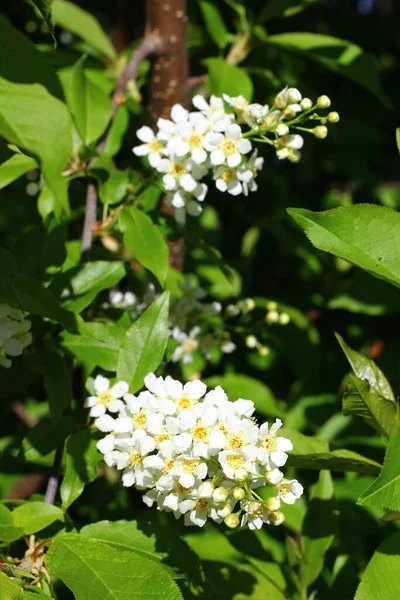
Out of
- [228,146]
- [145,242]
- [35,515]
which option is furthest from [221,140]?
[35,515]

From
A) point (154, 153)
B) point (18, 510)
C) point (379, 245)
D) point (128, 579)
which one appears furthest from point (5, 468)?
point (379, 245)

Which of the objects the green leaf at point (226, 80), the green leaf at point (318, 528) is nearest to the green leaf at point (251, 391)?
the green leaf at point (318, 528)

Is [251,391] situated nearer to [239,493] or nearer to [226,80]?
[226,80]

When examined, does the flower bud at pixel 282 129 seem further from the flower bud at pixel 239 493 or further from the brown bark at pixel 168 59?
the flower bud at pixel 239 493

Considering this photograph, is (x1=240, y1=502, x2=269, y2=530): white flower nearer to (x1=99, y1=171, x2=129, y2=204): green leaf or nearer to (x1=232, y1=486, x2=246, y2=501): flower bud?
(x1=232, y1=486, x2=246, y2=501): flower bud

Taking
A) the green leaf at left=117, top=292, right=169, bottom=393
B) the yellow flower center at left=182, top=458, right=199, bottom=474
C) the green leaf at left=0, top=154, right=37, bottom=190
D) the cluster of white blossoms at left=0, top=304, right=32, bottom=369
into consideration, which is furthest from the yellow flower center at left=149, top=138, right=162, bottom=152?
the yellow flower center at left=182, top=458, right=199, bottom=474

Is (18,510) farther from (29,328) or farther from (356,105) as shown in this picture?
(356,105)

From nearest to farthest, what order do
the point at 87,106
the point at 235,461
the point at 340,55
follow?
the point at 235,461, the point at 87,106, the point at 340,55
